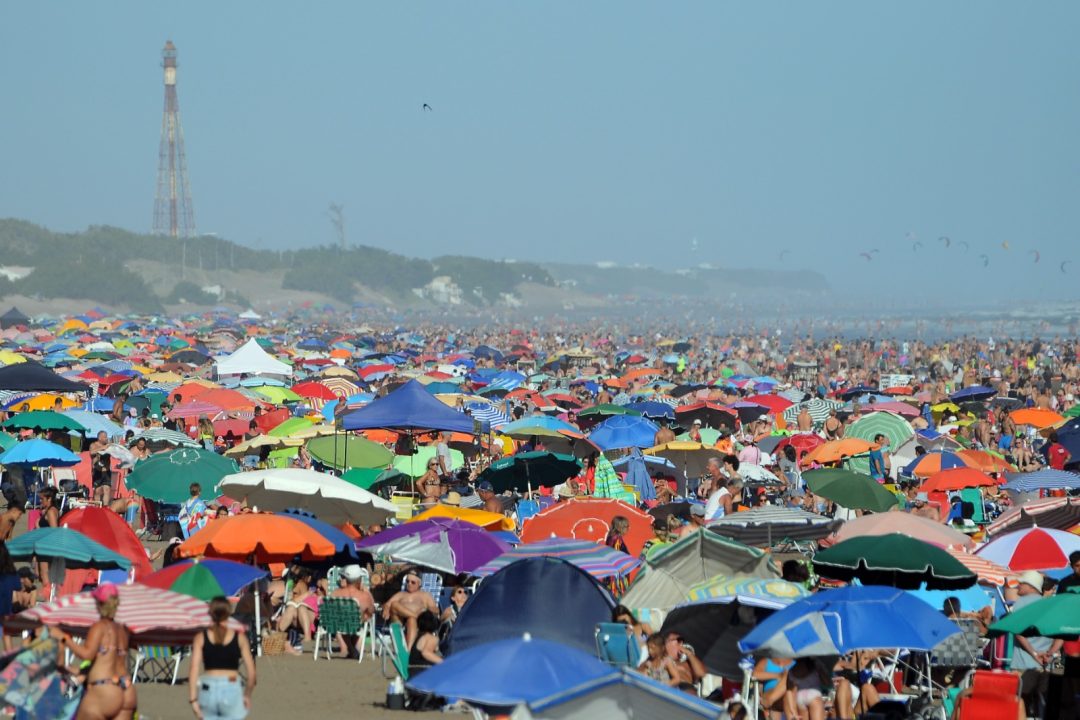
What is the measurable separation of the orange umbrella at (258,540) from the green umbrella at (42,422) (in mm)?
6906

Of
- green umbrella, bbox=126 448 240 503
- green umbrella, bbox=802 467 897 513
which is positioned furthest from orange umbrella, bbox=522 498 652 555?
green umbrella, bbox=126 448 240 503

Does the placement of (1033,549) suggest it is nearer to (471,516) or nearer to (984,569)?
(984,569)

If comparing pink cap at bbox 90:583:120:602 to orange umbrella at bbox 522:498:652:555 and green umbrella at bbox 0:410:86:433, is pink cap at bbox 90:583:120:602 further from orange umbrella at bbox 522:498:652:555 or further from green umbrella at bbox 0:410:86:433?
green umbrella at bbox 0:410:86:433

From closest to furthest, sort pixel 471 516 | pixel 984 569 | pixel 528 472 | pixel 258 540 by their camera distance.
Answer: pixel 258 540 < pixel 984 569 < pixel 471 516 < pixel 528 472

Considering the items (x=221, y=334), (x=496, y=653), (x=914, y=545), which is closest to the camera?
(x=496, y=653)

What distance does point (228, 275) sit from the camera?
464ft

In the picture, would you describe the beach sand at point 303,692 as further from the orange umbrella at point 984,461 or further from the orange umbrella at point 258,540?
the orange umbrella at point 984,461

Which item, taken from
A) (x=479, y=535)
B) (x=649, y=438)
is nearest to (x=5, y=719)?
(x=479, y=535)

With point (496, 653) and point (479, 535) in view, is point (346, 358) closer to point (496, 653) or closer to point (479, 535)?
point (479, 535)

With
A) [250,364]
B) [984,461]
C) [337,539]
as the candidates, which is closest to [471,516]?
[337,539]

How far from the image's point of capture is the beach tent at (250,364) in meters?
24.6

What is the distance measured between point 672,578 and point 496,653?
10.2 feet

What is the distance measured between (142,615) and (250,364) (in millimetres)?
17844

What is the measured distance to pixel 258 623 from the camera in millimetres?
9750
